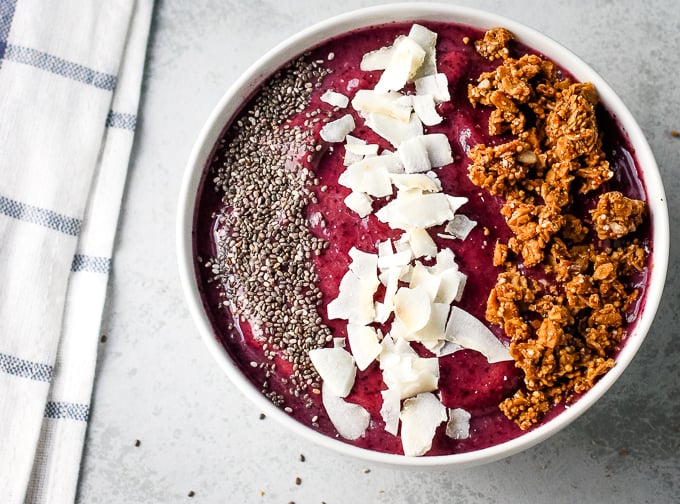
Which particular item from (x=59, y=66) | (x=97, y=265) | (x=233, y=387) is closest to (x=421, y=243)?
(x=233, y=387)

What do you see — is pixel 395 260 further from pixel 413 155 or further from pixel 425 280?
pixel 413 155

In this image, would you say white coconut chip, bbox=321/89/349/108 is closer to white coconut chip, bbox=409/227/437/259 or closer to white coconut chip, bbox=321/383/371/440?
white coconut chip, bbox=409/227/437/259

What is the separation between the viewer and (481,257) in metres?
2.31

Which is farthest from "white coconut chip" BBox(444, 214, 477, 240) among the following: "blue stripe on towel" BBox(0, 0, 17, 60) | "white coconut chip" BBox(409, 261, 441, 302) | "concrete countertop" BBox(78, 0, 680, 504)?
"blue stripe on towel" BBox(0, 0, 17, 60)

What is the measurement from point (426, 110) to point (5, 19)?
144 cm

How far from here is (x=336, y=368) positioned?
2279 millimetres

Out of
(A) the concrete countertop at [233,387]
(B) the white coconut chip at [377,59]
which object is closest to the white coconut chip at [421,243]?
(B) the white coconut chip at [377,59]

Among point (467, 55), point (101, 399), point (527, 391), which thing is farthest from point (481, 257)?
point (101, 399)

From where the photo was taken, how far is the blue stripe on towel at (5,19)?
2.86 m

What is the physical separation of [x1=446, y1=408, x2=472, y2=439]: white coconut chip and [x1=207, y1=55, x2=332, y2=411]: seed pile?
0.36 meters

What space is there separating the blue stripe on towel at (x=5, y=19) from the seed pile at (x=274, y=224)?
2.98 feet

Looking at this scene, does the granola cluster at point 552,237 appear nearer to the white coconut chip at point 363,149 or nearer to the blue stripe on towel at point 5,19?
the white coconut chip at point 363,149

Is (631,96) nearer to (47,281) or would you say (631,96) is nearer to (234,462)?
(234,462)

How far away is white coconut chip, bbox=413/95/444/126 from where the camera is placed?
2.33 metres
